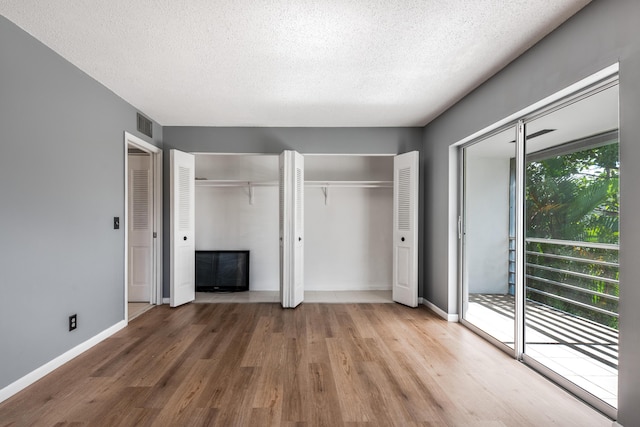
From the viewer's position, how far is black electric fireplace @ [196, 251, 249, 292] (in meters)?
5.14

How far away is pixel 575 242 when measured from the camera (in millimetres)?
2475

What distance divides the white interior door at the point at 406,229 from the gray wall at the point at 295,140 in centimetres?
31

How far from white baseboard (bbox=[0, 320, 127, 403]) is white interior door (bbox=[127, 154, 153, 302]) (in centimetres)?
121

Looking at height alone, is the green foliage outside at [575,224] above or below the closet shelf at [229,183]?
below

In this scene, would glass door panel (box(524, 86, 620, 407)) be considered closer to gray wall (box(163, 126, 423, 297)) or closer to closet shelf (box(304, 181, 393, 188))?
gray wall (box(163, 126, 423, 297))

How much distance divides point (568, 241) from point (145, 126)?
15.2 feet

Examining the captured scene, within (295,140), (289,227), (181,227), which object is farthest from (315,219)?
(181,227)

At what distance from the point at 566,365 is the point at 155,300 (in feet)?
15.1

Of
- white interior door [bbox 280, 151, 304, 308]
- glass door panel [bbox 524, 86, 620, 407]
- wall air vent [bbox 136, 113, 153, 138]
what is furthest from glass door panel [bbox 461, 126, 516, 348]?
wall air vent [bbox 136, 113, 153, 138]

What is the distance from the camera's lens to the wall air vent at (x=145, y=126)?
3998 mm

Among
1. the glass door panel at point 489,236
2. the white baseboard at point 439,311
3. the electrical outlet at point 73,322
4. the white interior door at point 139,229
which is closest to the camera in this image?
the electrical outlet at point 73,322

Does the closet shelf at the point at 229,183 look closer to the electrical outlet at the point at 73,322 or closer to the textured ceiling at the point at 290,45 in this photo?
the textured ceiling at the point at 290,45

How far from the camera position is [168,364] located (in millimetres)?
2641

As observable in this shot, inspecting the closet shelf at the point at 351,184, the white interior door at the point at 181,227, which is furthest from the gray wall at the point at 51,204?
the closet shelf at the point at 351,184
